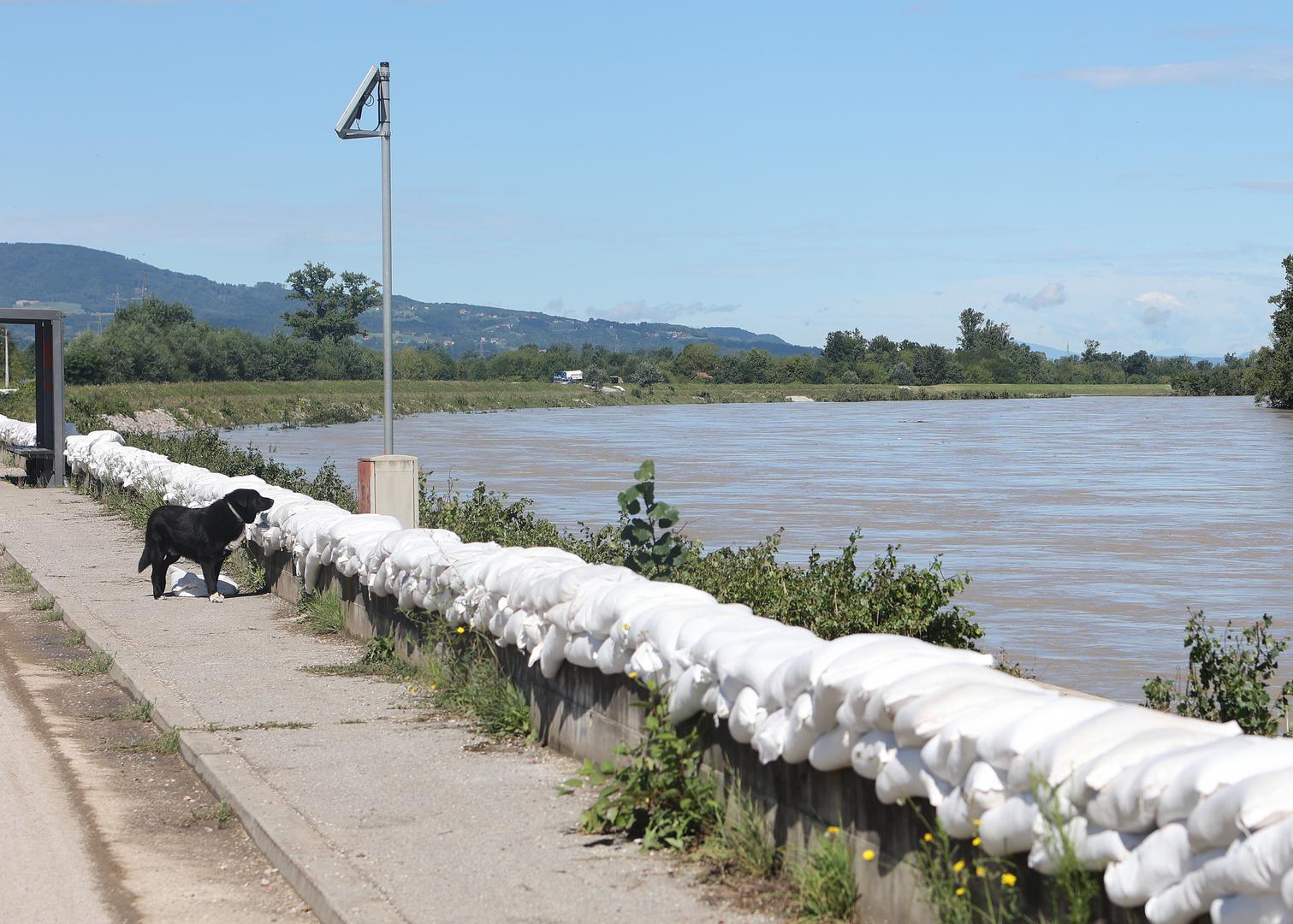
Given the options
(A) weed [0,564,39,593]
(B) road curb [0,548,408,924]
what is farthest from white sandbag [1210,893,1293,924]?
(A) weed [0,564,39,593]

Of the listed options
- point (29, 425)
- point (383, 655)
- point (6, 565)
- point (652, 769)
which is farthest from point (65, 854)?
point (29, 425)

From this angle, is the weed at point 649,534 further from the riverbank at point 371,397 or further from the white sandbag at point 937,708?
the riverbank at point 371,397

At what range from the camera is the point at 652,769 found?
19.7 feet

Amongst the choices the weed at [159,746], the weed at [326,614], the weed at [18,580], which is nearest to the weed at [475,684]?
the weed at [159,746]

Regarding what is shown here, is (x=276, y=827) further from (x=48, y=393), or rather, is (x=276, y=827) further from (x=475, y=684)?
(x=48, y=393)

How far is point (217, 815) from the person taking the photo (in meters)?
6.70

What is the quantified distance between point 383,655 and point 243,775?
274 cm

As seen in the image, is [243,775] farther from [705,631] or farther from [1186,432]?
[1186,432]

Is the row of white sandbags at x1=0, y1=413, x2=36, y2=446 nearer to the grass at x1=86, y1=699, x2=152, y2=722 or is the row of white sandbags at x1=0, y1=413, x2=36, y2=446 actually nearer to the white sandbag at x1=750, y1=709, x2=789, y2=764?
the grass at x1=86, y1=699, x2=152, y2=722

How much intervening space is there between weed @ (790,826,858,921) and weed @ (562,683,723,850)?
2.59ft

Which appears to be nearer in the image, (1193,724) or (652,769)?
(1193,724)

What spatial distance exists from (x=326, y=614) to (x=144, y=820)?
15.0ft

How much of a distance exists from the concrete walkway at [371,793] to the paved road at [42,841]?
63 cm

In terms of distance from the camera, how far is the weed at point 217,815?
6.64 m
